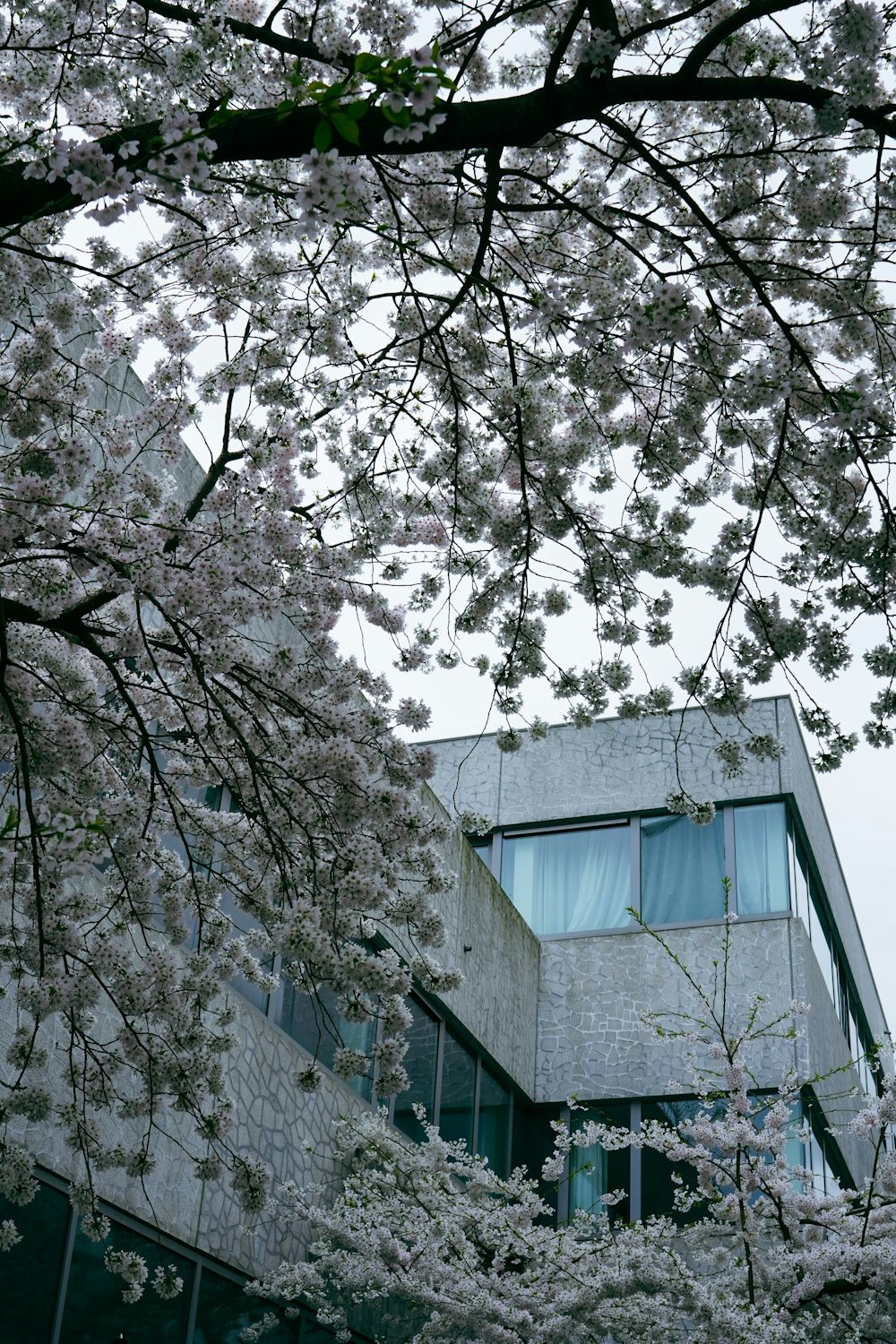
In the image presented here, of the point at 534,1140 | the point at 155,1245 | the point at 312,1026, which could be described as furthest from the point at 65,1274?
the point at 534,1140

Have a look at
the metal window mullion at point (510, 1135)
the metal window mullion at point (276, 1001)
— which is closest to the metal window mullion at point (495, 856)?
the metal window mullion at point (510, 1135)

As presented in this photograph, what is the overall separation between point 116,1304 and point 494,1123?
648 centimetres

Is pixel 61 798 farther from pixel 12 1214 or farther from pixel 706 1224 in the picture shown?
pixel 706 1224

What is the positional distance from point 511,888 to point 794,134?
1096cm

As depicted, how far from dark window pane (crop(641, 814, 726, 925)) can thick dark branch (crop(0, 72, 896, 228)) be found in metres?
11.3

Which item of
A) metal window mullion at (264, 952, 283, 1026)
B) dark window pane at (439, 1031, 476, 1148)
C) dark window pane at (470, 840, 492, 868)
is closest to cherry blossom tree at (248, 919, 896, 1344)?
metal window mullion at (264, 952, 283, 1026)

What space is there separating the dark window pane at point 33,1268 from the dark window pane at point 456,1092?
5.57 metres

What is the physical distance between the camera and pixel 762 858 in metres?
14.8

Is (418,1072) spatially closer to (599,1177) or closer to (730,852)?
(599,1177)

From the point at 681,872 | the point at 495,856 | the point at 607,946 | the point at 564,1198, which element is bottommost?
the point at 564,1198

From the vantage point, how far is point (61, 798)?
5.83 metres

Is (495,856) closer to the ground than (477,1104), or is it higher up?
higher up

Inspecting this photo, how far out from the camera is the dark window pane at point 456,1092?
12.6 m

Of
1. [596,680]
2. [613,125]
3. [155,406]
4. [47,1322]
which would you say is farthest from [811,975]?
[613,125]
